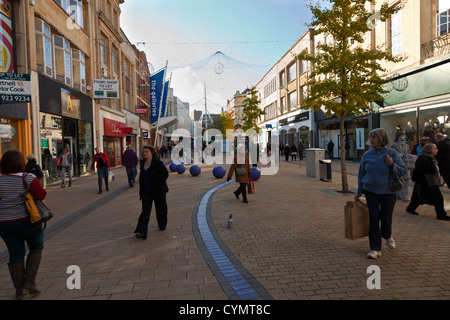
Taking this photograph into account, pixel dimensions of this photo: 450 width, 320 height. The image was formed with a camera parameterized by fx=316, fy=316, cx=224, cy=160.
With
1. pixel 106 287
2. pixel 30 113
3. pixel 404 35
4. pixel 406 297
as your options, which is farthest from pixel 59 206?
pixel 404 35

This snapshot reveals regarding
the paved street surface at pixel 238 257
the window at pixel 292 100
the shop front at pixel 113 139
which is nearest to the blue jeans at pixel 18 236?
the paved street surface at pixel 238 257

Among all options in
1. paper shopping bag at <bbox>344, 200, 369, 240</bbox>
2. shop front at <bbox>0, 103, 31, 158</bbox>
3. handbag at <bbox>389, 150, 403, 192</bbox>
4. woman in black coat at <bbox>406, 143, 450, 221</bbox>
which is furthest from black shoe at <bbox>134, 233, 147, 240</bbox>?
shop front at <bbox>0, 103, 31, 158</bbox>

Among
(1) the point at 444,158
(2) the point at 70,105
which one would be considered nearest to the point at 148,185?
(1) the point at 444,158

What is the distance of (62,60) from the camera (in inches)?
622

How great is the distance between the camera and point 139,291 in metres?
3.50

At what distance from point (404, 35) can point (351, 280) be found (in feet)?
56.6

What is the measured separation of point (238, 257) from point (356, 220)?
174 cm

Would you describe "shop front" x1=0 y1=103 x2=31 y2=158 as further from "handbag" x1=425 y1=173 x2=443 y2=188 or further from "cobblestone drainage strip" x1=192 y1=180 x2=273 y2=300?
"handbag" x1=425 y1=173 x2=443 y2=188

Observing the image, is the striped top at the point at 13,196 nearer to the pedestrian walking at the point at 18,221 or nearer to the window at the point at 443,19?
the pedestrian walking at the point at 18,221

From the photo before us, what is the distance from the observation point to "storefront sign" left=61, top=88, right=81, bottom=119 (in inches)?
607

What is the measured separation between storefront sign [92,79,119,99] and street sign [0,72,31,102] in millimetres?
10441

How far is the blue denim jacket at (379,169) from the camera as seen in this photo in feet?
14.0

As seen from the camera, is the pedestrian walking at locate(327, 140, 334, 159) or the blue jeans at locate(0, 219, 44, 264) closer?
the blue jeans at locate(0, 219, 44, 264)

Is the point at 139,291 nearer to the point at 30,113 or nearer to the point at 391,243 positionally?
the point at 391,243
